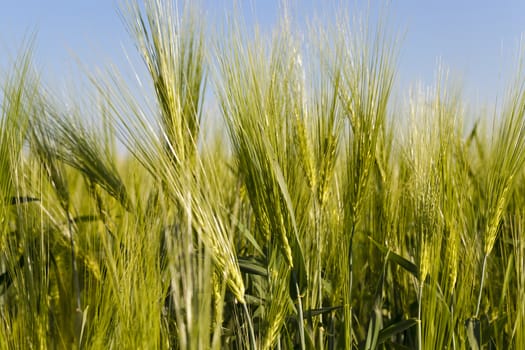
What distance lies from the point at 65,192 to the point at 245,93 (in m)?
0.66

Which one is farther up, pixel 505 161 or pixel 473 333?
pixel 505 161

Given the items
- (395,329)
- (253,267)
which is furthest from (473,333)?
(253,267)

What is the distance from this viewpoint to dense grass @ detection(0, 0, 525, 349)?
1010 mm

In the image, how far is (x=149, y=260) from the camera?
0.97m

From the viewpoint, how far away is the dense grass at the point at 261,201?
39.8 inches

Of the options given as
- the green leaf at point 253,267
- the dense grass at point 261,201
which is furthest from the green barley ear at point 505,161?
the green leaf at point 253,267

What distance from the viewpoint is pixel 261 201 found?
106 cm

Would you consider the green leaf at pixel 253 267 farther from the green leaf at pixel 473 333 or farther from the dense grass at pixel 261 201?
the green leaf at pixel 473 333

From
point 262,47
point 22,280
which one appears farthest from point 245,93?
point 22,280

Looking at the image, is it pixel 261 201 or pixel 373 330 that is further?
pixel 373 330

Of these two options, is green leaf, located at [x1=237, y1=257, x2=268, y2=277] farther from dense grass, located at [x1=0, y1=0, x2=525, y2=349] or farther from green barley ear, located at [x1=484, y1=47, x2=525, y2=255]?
green barley ear, located at [x1=484, y1=47, x2=525, y2=255]

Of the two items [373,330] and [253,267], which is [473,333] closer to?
[373,330]

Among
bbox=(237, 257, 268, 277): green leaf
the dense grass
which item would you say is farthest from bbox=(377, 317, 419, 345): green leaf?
bbox=(237, 257, 268, 277): green leaf

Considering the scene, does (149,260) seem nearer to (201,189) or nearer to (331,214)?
(201,189)
